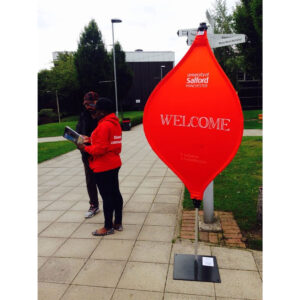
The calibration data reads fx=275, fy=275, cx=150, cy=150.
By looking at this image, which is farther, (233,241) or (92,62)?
(92,62)

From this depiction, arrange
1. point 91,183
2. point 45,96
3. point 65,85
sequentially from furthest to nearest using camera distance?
point 45,96 < point 65,85 < point 91,183

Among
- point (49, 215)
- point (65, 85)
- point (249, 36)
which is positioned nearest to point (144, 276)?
point (49, 215)

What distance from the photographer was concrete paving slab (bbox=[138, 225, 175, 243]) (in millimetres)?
3576

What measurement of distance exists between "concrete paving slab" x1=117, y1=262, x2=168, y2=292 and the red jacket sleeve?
1.32 m

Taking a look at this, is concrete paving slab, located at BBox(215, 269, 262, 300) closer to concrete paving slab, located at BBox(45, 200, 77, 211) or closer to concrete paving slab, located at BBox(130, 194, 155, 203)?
concrete paving slab, located at BBox(130, 194, 155, 203)

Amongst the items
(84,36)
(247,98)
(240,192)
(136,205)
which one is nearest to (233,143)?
(136,205)

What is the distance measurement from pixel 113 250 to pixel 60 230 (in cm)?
104

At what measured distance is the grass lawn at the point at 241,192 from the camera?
407cm

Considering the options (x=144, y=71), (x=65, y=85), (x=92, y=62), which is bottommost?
(x=65, y=85)

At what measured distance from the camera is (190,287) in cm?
264

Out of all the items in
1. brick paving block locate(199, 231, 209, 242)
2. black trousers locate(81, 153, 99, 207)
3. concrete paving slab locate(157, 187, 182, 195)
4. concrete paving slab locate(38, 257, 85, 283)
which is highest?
black trousers locate(81, 153, 99, 207)

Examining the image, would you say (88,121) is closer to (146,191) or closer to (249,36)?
(146,191)

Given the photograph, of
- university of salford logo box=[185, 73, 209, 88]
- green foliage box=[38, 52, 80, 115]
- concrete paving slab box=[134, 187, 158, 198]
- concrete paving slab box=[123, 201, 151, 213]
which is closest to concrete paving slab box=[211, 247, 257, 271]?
concrete paving slab box=[123, 201, 151, 213]

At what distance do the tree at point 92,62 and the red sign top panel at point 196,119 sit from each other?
2777 centimetres
